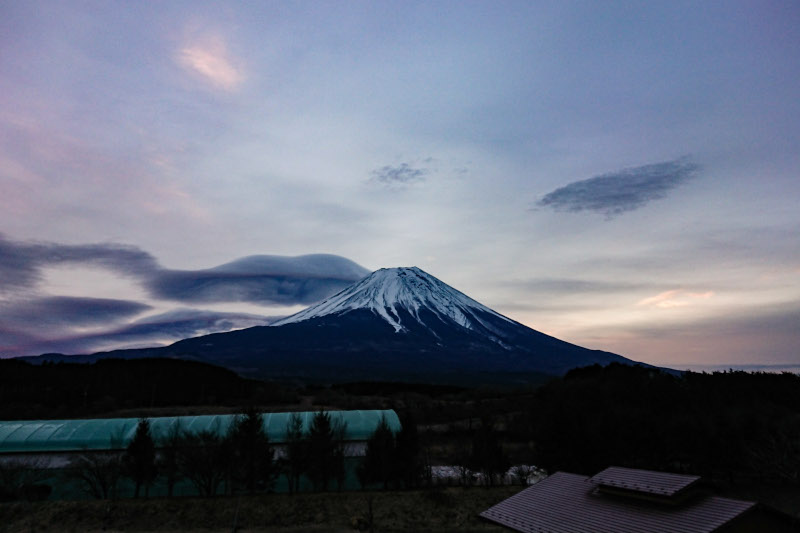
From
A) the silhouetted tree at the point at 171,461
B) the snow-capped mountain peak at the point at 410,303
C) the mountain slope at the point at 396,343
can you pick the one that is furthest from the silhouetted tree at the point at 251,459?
the snow-capped mountain peak at the point at 410,303

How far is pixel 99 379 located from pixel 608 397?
6243cm

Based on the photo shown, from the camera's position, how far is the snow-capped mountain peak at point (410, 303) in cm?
18150

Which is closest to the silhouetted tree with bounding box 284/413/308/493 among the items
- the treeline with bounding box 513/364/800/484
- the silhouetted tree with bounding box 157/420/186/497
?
the silhouetted tree with bounding box 157/420/186/497

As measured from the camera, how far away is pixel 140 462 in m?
31.4

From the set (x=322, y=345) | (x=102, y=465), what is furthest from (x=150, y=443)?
(x=322, y=345)

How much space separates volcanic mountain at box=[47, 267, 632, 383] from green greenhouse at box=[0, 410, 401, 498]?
83.0 m

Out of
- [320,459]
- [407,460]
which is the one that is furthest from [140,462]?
[407,460]

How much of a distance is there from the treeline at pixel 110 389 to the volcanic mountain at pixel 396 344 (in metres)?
43.7

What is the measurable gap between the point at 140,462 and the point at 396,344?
126782mm

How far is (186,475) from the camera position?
3125cm

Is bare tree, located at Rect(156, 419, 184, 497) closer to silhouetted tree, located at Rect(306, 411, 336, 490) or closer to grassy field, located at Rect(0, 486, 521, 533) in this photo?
grassy field, located at Rect(0, 486, 521, 533)

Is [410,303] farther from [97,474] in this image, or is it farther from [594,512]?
[594,512]

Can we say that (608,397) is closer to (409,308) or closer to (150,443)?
(150,443)

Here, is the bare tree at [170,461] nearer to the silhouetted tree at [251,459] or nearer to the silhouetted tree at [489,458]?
the silhouetted tree at [251,459]
